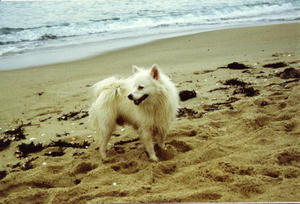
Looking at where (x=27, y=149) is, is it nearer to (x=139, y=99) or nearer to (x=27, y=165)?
(x=27, y=165)

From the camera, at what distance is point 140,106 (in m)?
3.61

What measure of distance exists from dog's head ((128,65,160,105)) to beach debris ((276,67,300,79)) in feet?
11.5

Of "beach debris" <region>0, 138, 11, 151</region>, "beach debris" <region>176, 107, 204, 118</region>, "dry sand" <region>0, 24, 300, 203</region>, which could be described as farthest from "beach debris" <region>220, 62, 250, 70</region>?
"beach debris" <region>0, 138, 11, 151</region>

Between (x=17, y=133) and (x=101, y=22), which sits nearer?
(x=17, y=133)

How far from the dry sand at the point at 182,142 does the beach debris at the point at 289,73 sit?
0.06 ft

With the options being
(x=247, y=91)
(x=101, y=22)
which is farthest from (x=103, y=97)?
(x=101, y=22)

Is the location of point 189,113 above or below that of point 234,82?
below

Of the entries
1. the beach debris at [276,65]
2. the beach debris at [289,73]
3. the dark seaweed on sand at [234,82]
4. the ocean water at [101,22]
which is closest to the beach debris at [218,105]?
the dark seaweed on sand at [234,82]

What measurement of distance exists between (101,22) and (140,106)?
17364mm

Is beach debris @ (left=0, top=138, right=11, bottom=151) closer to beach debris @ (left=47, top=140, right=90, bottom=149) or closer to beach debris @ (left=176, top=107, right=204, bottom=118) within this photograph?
beach debris @ (left=47, top=140, right=90, bottom=149)

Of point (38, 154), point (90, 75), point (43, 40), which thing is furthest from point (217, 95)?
point (43, 40)

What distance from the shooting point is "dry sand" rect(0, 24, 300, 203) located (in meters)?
2.63

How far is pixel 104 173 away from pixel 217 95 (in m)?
3.11

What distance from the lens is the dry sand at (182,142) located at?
2631mm
